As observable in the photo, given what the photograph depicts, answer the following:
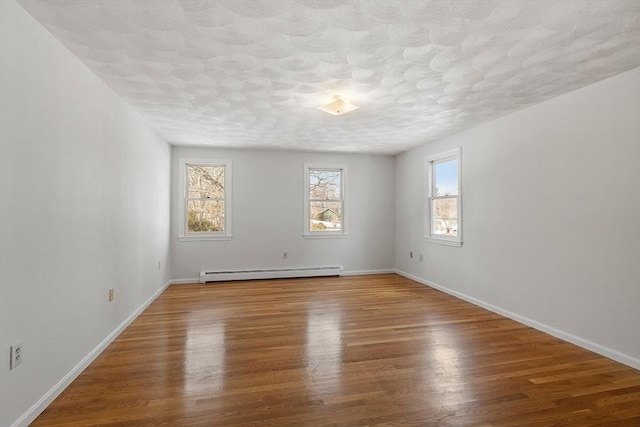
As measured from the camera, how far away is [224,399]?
6.33 feet

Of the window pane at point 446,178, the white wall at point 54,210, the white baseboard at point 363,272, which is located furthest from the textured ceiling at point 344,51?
the white baseboard at point 363,272

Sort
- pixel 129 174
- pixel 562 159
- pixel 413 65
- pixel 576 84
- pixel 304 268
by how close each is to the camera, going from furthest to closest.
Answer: pixel 304 268, pixel 129 174, pixel 562 159, pixel 576 84, pixel 413 65

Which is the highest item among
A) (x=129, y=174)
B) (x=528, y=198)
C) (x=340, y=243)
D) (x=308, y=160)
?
(x=308, y=160)

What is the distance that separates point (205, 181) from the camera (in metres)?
5.40

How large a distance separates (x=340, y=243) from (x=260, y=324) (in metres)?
2.85

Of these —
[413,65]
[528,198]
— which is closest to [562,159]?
[528,198]

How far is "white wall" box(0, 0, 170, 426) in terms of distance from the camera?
1.60 metres

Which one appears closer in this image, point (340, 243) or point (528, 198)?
point (528, 198)

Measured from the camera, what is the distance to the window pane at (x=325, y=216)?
19.1ft

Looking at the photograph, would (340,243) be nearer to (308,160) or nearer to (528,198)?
(308,160)

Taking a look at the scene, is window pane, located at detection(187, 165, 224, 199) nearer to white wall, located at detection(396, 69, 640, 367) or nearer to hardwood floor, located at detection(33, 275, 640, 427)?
hardwood floor, located at detection(33, 275, 640, 427)

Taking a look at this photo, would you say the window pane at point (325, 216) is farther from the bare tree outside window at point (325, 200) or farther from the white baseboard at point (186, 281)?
the white baseboard at point (186, 281)

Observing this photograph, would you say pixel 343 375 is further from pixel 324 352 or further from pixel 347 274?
pixel 347 274

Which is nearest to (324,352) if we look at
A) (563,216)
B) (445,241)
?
(563,216)
